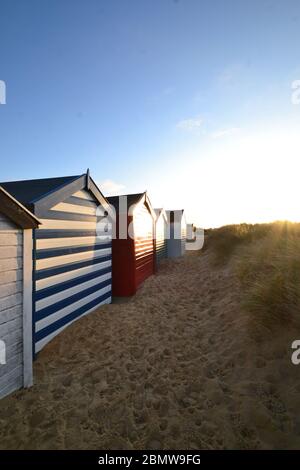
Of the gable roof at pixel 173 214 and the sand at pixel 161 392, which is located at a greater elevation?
the gable roof at pixel 173 214

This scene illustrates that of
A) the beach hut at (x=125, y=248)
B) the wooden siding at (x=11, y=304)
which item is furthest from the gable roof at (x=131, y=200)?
the wooden siding at (x=11, y=304)

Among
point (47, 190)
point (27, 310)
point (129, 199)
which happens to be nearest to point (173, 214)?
point (129, 199)

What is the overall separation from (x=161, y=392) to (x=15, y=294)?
92.2 inches

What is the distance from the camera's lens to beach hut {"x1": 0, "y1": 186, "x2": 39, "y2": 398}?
279 cm

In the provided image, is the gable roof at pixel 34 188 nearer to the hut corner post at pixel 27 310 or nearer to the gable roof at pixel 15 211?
the gable roof at pixel 15 211

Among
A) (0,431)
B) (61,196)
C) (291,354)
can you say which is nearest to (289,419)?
(291,354)

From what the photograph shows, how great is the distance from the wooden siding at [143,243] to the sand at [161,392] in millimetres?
3725

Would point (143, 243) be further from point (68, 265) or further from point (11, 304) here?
point (11, 304)

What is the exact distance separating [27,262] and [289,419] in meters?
3.56

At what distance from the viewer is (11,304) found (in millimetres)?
2912

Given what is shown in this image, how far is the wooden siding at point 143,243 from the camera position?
27.1 feet

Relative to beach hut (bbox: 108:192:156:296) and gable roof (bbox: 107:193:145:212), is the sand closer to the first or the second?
beach hut (bbox: 108:192:156:296)

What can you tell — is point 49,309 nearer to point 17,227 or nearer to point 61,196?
point 17,227
